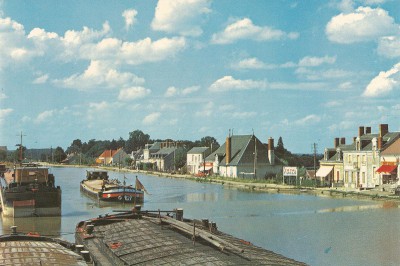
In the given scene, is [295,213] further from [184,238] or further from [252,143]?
[252,143]

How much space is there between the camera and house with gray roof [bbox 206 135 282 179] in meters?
97.6

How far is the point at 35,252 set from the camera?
49.5 feet

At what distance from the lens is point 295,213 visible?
47875mm

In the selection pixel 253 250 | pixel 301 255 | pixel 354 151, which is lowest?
pixel 301 255

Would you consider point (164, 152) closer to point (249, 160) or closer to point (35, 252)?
point (249, 160)

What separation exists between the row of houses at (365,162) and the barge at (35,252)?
52.1m

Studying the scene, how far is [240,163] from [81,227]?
74.2m

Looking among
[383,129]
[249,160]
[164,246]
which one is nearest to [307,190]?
[383,129]

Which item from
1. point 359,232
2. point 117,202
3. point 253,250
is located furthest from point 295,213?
point 253,250

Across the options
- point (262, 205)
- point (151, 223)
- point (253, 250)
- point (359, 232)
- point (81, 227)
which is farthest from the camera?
point (262, 205)

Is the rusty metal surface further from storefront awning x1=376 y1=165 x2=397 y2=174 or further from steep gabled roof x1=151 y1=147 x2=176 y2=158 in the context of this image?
steep gabled roof x1=151 y1=147 x2=176 y2=158

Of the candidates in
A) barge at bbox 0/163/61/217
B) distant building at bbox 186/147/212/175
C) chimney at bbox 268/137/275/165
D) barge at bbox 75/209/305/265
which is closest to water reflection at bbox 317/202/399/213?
barge at bbox 0/163/61/217

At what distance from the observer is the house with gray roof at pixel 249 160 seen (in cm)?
9762

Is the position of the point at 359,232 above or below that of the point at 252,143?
below
